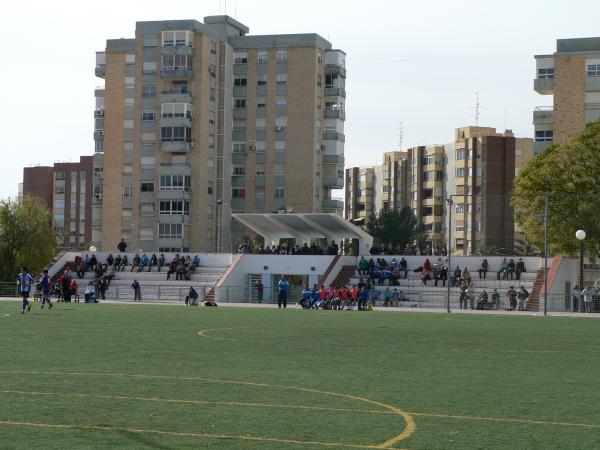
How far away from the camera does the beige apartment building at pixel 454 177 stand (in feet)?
472

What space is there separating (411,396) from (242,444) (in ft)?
16.2

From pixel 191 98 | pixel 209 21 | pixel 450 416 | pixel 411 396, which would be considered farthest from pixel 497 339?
pixel 209 21

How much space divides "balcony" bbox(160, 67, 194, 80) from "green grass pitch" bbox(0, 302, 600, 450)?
3129 inches

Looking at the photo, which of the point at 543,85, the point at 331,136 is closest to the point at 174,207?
the point at 331,136

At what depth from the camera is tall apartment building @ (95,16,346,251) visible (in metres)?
110

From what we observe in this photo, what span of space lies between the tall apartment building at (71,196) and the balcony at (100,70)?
76.1 metres

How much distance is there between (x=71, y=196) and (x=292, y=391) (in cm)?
18196

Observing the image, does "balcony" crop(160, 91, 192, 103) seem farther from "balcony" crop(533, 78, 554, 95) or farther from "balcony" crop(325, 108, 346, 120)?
"balcony" crop(533, 78, 554, 95)

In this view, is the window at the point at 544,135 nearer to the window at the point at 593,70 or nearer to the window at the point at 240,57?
the window at the point at 593,70

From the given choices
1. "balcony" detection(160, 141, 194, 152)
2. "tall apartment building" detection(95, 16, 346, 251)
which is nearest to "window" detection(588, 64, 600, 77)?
"tall apartment building" detection(95, 16, 346, 251)

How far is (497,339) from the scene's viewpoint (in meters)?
30.8

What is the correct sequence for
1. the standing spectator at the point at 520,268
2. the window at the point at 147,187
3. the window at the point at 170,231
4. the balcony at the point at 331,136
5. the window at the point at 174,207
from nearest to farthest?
the standing spectator at the point at 520,268, the window at the point at 170,231, the window at the point at 174,207, the window at the point at 147,187, the balcony at the point at 331,136

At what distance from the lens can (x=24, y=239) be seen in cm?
8338

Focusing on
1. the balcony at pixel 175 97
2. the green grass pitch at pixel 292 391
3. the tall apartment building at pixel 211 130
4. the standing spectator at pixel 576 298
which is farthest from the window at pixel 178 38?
the green grass pitch at pixel 292 391
